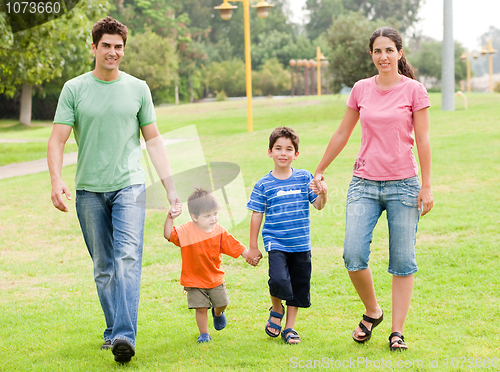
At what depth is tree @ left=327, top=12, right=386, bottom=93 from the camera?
89.6 ft

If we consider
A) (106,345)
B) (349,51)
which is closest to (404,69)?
(106,345)

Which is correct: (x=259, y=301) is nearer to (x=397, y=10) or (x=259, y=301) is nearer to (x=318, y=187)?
(x=318, y=187)

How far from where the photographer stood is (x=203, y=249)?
412 cm

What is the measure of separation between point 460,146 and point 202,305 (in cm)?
1141

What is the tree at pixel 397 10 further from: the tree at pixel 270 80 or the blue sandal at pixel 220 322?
the blue sandal at pixel 220 322

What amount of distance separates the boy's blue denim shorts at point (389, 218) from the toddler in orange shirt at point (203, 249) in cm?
74

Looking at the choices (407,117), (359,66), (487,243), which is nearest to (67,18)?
(487,243)

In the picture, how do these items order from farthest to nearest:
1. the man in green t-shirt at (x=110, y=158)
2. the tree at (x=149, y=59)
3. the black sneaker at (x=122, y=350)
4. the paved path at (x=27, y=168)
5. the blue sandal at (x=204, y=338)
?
the tree at (x=149, y=59) → the paved path at (x=27, y=168) → the blue sandal at (x=204, y=338) → the man in green t-shirt at (x=110, y=158) → the black sneaker at (x=122, y=350)

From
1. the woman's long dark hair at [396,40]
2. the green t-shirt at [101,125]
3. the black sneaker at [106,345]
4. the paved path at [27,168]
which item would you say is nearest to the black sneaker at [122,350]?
the black sneaker at [106,345]

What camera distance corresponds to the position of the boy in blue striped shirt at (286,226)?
13.4ft

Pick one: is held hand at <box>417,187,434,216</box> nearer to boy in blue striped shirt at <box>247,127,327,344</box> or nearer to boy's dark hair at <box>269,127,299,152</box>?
boy in blue striped shirt at <box>247,127,327,344</box>

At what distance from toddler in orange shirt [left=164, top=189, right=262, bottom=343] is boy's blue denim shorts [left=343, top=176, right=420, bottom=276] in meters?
0.74

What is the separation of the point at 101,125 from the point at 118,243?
0.74m

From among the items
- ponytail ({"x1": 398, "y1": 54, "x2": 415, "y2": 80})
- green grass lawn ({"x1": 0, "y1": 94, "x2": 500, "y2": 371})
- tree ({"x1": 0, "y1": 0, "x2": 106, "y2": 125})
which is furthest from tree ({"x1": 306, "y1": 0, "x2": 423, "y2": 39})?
ponytail ({"x1": 398, "y1": 54, "x2": 415, "y2": 80})
